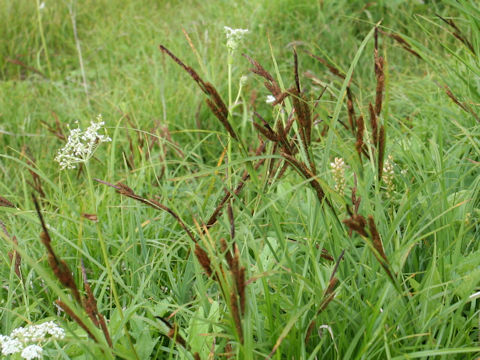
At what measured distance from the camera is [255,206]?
4.31ft

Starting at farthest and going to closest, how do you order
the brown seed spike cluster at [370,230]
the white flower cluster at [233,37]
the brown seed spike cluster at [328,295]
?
1. the white flower cluster at [233,37]
2. the brown seed spike cluster at [328,295]
3. the brown seed spike cluster at [370,230]

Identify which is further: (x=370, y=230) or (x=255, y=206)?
(x=255, y=206)

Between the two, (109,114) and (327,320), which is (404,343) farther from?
(109,114)

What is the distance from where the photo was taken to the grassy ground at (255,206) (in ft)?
3.55

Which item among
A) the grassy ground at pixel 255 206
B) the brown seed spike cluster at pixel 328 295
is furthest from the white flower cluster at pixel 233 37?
the brown seed spike cluster at pixel 328 295

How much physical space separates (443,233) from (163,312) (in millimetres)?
741

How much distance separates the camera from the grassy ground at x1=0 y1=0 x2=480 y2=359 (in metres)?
1.08

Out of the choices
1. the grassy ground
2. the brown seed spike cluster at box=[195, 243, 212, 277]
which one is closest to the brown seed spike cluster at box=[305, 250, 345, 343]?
the grassy ground

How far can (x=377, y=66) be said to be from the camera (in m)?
1.02

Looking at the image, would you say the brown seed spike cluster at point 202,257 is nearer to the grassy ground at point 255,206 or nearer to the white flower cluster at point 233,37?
the grassy ground at point 255,206

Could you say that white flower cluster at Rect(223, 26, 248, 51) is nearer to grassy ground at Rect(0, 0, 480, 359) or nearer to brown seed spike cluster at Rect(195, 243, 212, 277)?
grassy ground at Rect(0, 0, 480, 359)

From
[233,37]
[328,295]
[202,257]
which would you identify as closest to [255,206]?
[328,295]

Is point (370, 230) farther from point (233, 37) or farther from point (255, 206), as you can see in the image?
point (233, 37)

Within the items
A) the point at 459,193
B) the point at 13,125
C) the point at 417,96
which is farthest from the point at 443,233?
the point at 13,125
